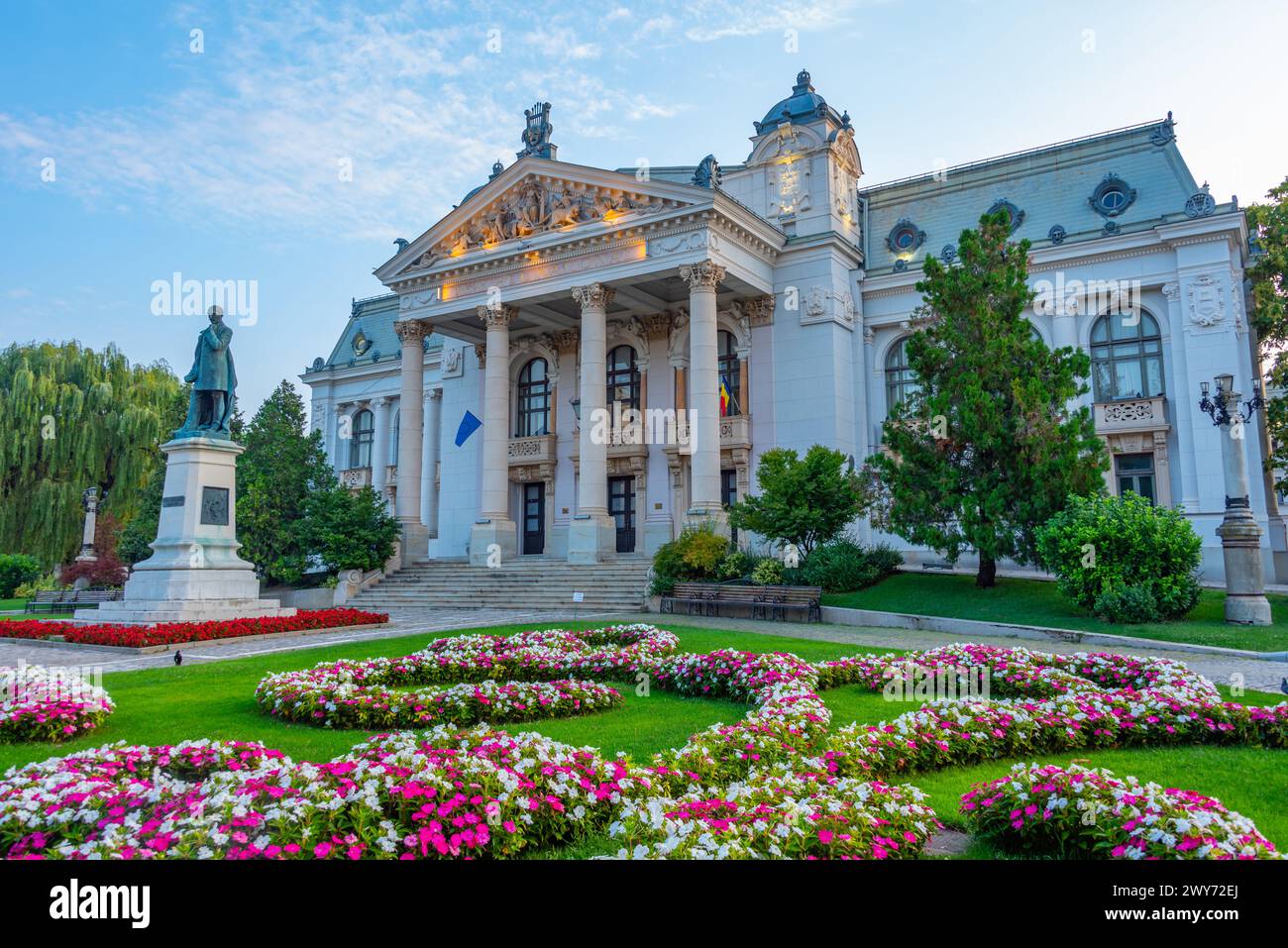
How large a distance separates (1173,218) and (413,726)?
3195cm

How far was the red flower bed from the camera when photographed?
16766 mm

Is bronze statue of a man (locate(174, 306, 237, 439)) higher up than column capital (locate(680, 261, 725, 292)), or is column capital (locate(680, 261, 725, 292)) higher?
column capital (locate(680, 261, 725, 292))

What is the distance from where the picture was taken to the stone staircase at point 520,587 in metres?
25.8

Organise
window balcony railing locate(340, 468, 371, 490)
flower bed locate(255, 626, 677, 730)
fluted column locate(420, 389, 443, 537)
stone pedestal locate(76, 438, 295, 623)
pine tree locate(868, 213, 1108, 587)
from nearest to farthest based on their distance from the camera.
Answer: flower bed locate(255, 626, 677, 730) → stone pedestal locate(76, 438, 295, 623) → pine tree locate(868, 213, 1108, 587) → fluted column locate(420, 389, 443, 537) → window balcony railing locate(340, 468, 371, 490)

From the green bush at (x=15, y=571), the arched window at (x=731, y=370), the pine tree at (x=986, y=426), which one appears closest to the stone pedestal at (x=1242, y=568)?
the pine tree at (x=986, y=426)

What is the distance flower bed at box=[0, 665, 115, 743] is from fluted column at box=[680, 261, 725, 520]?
21.0 metres

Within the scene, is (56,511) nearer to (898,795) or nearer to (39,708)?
(39,708)

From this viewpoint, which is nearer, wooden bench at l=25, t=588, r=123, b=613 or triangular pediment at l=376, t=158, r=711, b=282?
wooden bench at l=25, t=588, r=123, b=613

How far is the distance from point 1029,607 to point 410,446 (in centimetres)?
2457

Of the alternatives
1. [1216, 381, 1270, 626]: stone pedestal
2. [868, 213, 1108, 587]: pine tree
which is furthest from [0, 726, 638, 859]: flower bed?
[868, 213, 1108, 587]: pine tree

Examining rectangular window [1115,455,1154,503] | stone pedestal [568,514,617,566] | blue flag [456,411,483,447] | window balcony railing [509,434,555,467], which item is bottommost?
stone pedestal [568,514,617,566]

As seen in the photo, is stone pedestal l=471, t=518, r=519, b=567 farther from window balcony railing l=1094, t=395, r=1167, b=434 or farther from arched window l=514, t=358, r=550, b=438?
window balcony railing l=1094, t=395, r=1167, b=434

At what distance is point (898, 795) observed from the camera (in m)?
5.19
